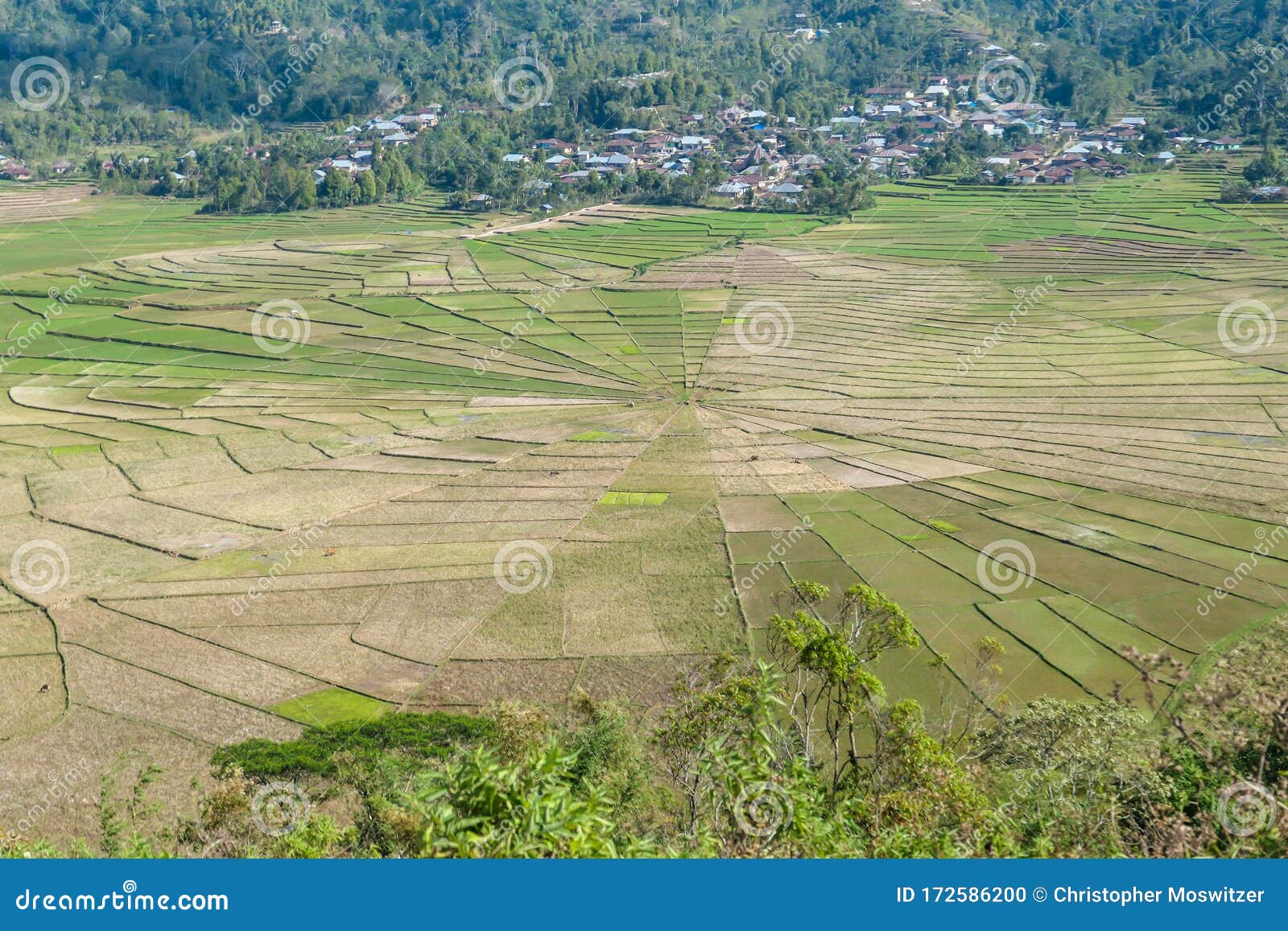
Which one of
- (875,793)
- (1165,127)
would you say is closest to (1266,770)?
(875,793)

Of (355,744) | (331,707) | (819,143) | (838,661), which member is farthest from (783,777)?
(819,143)

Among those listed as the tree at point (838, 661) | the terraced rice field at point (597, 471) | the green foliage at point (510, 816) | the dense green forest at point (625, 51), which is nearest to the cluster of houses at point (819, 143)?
the dense green forest at point (625, 51)

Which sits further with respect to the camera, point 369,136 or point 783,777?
point 369,136

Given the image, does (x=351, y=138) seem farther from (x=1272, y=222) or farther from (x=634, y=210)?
(x=1272, y=222)

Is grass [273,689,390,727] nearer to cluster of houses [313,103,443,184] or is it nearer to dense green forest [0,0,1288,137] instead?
cluster of houses [313,103,443,184]

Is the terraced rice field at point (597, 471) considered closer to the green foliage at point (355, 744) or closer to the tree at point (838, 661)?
the green foliage at point (355, 744)

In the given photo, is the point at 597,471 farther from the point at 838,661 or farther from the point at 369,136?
the point at 369,136

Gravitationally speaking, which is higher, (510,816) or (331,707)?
(510,816)
